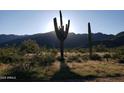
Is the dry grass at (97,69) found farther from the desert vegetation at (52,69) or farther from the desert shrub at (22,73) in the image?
the desert shrub at (22,73)

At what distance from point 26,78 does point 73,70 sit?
2.36 meters

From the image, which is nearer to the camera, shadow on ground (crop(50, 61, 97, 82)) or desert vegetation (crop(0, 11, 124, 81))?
shadow on ground (crop(50, 61, 97, 82))

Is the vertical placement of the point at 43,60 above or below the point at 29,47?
below

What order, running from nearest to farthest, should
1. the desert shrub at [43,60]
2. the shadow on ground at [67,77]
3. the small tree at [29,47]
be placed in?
the shadow on ground at [67,77], the desert shrub at [43,60], the small tree at [29,47]

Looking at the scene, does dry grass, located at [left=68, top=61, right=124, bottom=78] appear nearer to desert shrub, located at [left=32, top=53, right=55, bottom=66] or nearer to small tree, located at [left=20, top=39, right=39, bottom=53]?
desert shrub, located at [left=32, top=53, right=55, bottom=66]

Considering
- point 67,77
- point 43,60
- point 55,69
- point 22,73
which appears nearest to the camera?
point 67,77

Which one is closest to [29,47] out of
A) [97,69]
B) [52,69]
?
[52,69]

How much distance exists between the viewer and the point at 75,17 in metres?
15.0

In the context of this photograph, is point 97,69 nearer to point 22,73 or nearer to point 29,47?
point 22,73

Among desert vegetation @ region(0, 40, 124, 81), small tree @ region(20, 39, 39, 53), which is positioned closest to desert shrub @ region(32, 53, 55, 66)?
desert vegetation @ region(0, 40, 124, 81)

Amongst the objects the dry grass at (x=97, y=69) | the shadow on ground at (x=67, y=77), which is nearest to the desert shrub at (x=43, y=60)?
the dry grass at (x=97, y=69)
